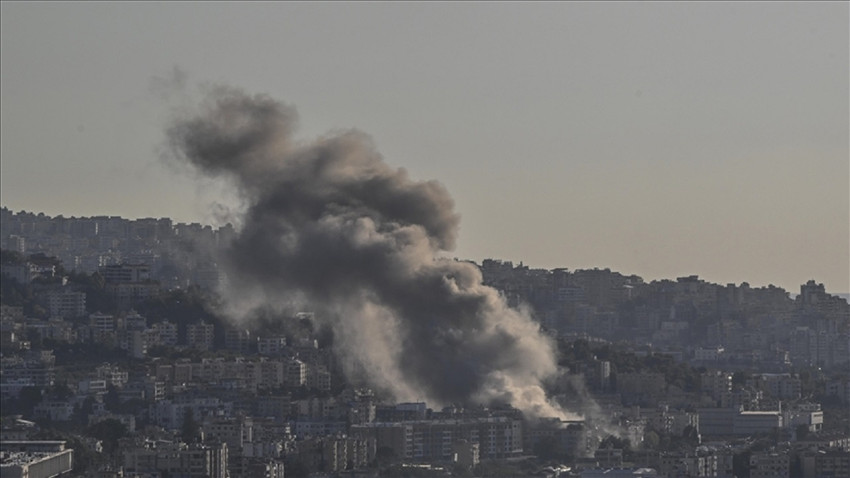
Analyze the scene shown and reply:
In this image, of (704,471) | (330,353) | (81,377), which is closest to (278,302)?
(330,353)

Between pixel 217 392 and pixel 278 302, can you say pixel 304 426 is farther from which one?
pixel 278 302

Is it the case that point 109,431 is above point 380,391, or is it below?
below

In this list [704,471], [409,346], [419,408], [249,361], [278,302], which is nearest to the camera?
[704,471]

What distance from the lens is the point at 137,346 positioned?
7231 centimetres

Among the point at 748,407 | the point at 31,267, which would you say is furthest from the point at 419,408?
the point at 31,267

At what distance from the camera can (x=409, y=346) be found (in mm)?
63812

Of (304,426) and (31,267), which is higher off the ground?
(31,267)

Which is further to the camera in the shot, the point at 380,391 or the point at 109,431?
the point at 380,391

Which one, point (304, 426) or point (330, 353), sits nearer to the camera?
point (304, 426)

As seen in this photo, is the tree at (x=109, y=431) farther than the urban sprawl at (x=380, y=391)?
Yes

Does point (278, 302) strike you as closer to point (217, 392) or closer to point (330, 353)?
point (330, 353)

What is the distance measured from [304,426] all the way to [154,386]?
645cm

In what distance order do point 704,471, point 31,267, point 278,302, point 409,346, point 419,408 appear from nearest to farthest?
point 704,471
point 419,408
point 409,346
point 278,302
point 31,267

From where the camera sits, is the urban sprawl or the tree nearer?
the urban sprawl
